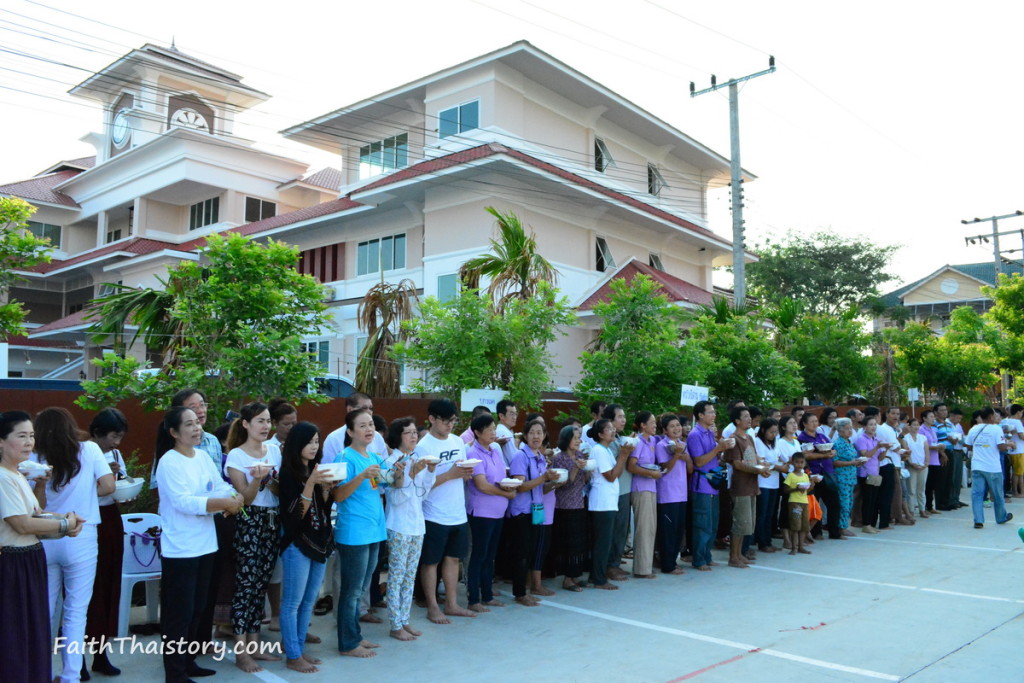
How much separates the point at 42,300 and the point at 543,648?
122 feet

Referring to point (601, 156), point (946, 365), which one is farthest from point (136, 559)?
point (946, 365)

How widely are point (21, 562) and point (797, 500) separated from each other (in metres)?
8.97

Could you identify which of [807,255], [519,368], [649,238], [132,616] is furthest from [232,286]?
[807,255]

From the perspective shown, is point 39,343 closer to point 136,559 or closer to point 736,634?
point 136,559

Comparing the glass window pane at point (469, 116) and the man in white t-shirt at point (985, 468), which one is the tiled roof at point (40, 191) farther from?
the man in white t-shirt at point (985, 468)

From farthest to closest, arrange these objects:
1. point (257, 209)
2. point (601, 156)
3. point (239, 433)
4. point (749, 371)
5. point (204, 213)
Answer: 1. point (204, 213)
2. point (257, 209)
3. point (601, 156)
4. point (749, 371)
5. point (239, 433)

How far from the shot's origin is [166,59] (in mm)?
30453

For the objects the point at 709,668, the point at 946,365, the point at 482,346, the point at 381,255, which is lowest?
the point at 709,668

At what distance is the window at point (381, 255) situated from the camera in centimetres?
2311

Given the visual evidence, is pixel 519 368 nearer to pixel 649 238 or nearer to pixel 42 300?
pixel 649 238

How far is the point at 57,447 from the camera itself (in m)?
5.15

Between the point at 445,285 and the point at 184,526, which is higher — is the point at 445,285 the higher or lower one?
the higher one

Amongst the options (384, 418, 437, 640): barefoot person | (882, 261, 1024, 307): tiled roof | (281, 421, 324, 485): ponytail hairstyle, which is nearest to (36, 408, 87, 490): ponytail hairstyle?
(281, 421, 324, 485): ponytail hairstyle

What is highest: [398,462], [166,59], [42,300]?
[166,59]
